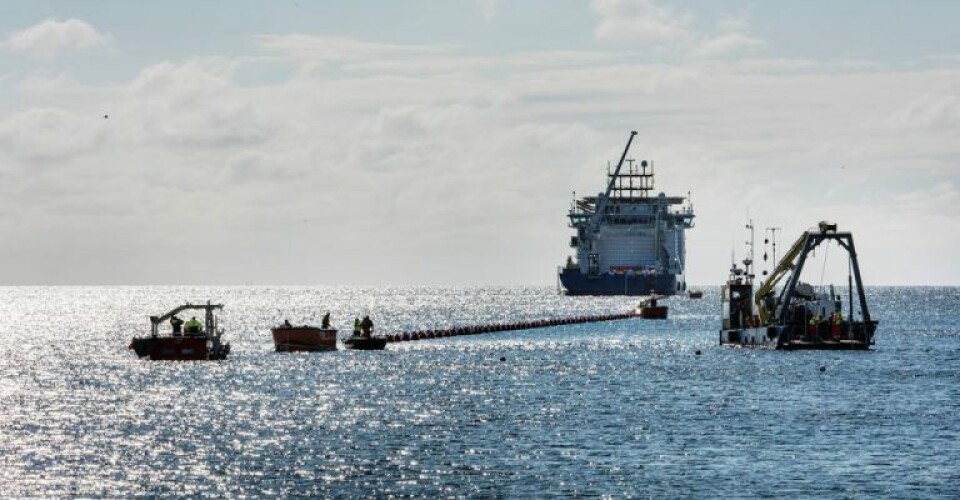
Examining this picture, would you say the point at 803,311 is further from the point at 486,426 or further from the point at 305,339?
the point at 486,426

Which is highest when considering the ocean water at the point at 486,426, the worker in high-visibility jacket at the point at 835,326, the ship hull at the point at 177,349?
the worker in high-visibility jacket at the point at 835,326

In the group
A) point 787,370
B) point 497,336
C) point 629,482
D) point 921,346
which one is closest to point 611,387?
point 787,370

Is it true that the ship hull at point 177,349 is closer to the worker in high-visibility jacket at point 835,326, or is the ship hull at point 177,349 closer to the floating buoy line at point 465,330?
the floating buoy line at point 465,330

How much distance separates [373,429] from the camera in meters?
66.4

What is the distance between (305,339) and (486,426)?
188 feet

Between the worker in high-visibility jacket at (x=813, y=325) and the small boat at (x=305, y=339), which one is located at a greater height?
the worker in high-visibility jacket at (x=813, y=325)

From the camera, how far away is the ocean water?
50844mm

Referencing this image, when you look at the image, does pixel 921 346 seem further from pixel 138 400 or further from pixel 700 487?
pixel 700 487

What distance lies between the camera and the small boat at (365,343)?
409 ft

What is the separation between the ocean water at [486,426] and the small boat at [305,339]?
1.42m

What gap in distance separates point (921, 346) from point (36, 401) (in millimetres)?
85801

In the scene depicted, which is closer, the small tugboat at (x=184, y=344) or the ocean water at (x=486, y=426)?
the ocean water at (x=486, y=426)

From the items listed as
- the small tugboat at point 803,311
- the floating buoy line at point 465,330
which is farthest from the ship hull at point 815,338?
the floating buoy line at point 465,330

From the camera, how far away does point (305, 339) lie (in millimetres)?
123250
